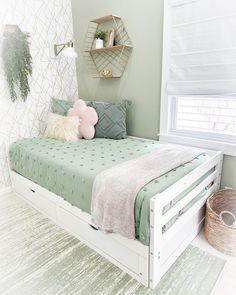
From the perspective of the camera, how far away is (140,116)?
2602 mm

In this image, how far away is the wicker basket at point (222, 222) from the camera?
65.1 inches

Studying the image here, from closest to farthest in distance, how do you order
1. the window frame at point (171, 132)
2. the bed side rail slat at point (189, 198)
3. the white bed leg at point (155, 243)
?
the white bed leg at point (155, 243)
the bed side rail slat at point (189, 198)
the window frame at point (171, 132)

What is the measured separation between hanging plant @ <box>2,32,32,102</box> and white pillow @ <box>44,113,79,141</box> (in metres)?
0.51

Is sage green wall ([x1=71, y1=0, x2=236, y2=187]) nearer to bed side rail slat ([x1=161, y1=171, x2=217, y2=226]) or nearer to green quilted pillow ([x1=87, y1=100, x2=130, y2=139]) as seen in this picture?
green quilted pillow ([x1=87, y1=100, x2=130, y2=139])

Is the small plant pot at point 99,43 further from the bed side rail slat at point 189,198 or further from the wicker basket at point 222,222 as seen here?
the wicker basket at point 222,222

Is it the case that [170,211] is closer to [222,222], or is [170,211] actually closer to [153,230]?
[153,230]

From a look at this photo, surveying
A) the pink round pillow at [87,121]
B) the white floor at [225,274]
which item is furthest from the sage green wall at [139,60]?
the white floor at [225,274]

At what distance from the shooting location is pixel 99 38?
8.80 feet

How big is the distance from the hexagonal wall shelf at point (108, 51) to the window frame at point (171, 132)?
477 mm

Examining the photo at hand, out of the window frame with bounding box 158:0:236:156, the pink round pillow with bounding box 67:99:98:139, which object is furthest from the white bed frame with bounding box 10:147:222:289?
the pink round pillow with bounding box 67:99:98:139

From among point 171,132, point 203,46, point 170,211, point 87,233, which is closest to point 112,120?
point 171,132

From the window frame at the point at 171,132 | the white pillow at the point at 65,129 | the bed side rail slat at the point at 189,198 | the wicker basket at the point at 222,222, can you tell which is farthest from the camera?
the white pillow at the point at 65,129

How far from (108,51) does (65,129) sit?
41.9 inches

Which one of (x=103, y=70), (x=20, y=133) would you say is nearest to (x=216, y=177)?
(x=103, y=70)
